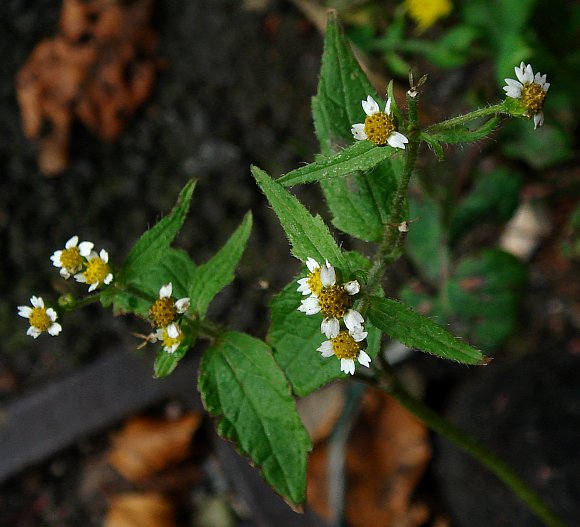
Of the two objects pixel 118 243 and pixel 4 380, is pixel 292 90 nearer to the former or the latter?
pixel 118 243

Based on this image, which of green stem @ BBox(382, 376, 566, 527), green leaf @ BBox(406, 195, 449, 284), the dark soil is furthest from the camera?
the dark soil

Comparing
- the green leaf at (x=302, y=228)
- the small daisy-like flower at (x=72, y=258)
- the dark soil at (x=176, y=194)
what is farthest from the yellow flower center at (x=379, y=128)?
the dark soil at (x=176, y=194)

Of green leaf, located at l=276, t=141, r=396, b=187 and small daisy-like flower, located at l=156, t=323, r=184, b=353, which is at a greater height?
green leaf, located at l=276, t=141, r=396, b=187

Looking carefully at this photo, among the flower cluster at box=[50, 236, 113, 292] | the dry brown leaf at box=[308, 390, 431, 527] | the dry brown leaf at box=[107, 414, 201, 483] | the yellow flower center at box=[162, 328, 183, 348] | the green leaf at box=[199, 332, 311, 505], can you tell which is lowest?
the dry brown leaf at box=[308, 390, 431, 527]

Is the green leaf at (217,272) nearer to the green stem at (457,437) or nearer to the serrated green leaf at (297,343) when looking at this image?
the serrated green leaf at (297,343)

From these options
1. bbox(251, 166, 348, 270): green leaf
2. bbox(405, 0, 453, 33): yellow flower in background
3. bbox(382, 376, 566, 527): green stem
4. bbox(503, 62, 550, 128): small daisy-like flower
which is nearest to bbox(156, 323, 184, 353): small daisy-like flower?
bbox(251, 166, 348, 270): green leaf

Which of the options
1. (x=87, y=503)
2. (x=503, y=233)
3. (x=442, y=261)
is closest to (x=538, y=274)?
(x=503, y=233)

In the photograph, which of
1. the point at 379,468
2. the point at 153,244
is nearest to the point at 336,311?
the point at 153,244

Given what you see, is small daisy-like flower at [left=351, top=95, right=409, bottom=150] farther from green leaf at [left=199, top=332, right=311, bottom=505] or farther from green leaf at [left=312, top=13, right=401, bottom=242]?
green leaf at [left=199, top=332, right=311, bottom=505]
